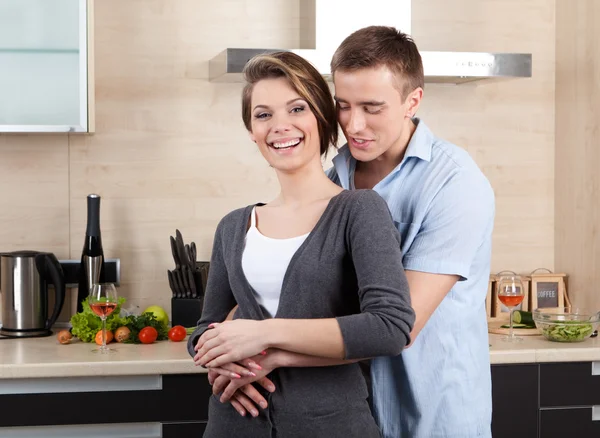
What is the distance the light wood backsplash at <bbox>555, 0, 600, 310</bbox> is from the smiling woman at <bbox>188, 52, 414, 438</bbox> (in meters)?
1.72

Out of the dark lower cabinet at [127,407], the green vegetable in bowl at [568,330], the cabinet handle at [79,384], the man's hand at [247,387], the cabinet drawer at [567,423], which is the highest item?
the man's hand at [247,387]

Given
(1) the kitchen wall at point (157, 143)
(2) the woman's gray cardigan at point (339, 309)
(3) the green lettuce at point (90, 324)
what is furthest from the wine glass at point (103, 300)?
(2) the woman's gray cardigan at point (339, 309)

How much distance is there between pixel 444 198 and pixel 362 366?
374 mm

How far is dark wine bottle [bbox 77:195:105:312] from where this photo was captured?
118 inches

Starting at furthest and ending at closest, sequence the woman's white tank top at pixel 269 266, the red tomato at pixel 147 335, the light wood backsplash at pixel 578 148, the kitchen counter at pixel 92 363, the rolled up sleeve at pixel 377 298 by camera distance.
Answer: the light wood backsplash at pixel 578 148, the red tomato at pixel 147 335, the kitchen counter at pixel 92 363, the woman's white tank top at pixel 269 266, the rolled up sleeve at pixel 377 298

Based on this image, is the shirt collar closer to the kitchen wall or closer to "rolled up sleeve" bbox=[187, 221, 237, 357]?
"rolled up sleeve" bbox=[187, 221, 237, 357]

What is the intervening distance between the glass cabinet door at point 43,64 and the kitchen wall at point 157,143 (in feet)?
0.96

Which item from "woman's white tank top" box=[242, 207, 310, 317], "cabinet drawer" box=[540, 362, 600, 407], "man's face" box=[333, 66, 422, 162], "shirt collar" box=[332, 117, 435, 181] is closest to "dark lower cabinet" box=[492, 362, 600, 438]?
"cabinet drawer" box=[540, 362, 600, 407]

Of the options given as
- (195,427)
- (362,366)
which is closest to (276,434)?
(362,366)

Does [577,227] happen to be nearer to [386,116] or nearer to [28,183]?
[386,116]

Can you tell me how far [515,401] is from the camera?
2.64 m

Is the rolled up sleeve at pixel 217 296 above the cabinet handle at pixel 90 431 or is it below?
above

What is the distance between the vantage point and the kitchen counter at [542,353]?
261cm

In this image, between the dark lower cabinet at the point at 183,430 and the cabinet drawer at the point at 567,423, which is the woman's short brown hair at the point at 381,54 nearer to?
the dark lower cabinet at the point at 183,430
